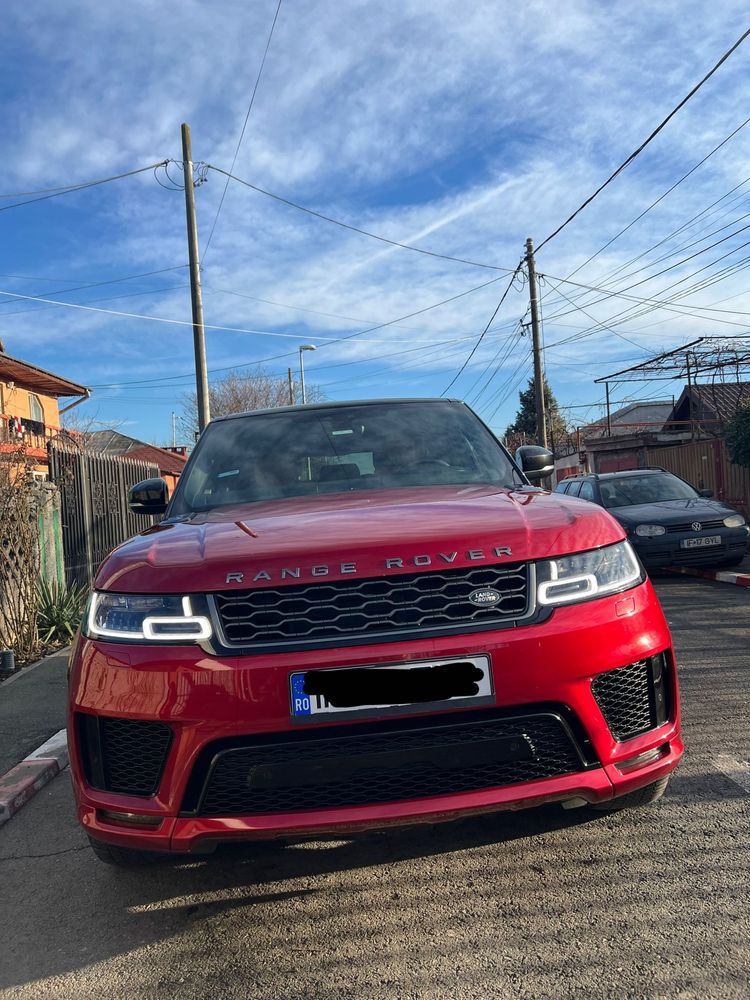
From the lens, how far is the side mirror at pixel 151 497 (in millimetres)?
3992

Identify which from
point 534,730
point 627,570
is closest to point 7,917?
point 534,730

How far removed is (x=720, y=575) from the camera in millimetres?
9148

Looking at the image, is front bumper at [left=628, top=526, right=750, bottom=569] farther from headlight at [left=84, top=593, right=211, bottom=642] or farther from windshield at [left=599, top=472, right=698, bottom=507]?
headlight at [left=84, top=593, right=211, bottom=642]

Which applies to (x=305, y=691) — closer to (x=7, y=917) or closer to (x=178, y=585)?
(x=178, y=585)

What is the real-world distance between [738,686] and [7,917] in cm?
391

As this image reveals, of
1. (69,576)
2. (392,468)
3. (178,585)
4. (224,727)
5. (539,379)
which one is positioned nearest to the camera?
(224,727)

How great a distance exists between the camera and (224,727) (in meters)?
2.16

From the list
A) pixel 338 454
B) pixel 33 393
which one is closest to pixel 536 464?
pixel 338 454

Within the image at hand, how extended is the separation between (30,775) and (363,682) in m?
2.51

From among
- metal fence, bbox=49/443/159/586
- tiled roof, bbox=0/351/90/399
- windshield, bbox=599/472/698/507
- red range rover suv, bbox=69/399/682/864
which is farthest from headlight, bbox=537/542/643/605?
tiled roof, bbox=0/351/90/399

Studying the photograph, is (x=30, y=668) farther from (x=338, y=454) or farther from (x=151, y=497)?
(x=338, y=454)

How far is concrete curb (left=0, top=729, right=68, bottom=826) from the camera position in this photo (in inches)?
140

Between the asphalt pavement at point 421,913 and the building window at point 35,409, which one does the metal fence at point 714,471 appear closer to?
the asphalt pavement at point 421,913

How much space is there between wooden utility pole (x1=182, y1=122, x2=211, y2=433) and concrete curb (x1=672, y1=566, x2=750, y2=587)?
9.02m
